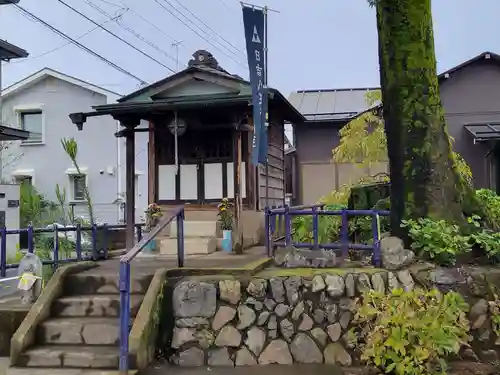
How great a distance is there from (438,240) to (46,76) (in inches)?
879

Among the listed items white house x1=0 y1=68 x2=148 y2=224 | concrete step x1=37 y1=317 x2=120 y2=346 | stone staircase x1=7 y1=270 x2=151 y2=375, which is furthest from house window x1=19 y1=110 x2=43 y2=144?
concrete step x1=37 y1=317 x2=120 y2=346

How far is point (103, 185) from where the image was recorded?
23875mm

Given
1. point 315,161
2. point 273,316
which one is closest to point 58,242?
point 273,316

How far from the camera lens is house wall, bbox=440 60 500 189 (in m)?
16.1

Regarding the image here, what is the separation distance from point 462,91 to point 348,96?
5.54m

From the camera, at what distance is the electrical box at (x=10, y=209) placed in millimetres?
15719

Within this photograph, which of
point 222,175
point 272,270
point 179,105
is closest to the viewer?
point 272,270

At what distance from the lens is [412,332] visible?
18.3ft

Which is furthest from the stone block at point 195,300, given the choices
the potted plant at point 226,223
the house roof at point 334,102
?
the house roof at point 334,102

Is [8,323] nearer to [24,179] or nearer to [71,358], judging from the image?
[71,358]

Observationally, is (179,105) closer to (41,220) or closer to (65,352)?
(65,352)

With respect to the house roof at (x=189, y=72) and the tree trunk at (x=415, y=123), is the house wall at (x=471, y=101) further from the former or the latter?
the tree trunk at (x=415, y=123)

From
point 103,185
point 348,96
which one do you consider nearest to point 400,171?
point 348,96

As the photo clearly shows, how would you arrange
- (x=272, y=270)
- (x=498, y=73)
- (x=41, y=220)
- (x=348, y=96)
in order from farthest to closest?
(x=41, y=220) → (x=348, y=96) → (x=498, y=73) → (x=272, y=270)
